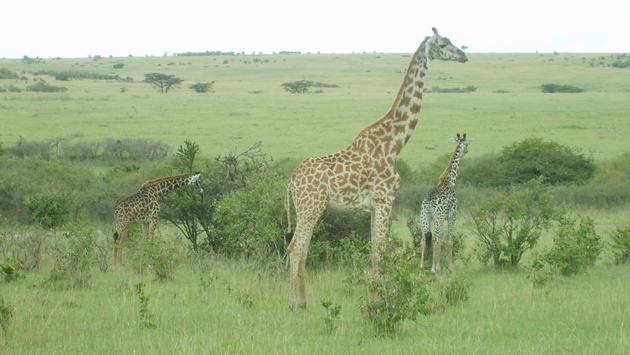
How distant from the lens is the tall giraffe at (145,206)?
1183 centimetres

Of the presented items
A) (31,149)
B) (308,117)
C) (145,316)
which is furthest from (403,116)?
(308,117)

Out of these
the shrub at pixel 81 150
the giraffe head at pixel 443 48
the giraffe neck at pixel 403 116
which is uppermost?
the giraffe head at pixel 443 48

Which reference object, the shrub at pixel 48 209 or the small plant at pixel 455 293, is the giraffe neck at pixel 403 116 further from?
the shrub at pixel 48 209

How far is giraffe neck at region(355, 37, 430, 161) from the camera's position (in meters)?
8.52

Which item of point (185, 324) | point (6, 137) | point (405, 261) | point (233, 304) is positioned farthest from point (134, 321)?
point (6, 137)

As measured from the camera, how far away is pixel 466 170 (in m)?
23.1

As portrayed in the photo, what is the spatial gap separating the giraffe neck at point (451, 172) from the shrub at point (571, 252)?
1633mm

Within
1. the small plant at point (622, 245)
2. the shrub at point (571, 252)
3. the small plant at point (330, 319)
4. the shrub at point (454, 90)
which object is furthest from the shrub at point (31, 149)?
the shrub at point (454, 90)

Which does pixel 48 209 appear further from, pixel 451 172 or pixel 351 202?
pixel 351 202

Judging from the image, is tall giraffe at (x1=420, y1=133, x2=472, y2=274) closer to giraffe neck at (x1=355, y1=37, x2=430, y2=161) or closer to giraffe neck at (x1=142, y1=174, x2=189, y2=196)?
giraffe neck at (x1=355, y1=37, x2=430, y2=161)

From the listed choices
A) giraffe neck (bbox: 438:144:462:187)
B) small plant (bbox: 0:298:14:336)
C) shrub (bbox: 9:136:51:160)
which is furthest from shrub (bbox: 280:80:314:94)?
small plant (bbox: 0:298:14:336)

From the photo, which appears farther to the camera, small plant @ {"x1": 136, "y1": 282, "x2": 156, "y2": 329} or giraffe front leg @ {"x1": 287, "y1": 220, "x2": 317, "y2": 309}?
giraffe front leg @ {"x1": 287, "y1": 220, "x2": 317, "y2": 309}

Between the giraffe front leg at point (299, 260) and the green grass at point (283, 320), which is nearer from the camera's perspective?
A: the green grass at point (283, 320)

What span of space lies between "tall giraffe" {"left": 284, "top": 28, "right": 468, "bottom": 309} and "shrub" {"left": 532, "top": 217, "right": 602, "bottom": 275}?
2199 millimetres
